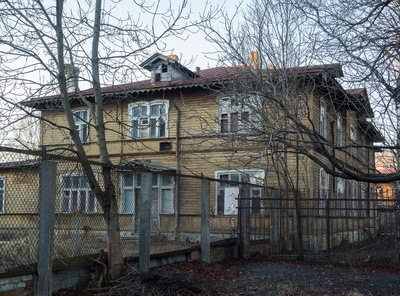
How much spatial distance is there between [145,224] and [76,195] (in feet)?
4.95

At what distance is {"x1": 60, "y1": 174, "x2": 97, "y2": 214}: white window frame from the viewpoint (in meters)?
8.29

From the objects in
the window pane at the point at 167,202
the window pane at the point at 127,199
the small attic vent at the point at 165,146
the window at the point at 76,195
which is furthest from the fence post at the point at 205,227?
the small attic vent at the point at 165,146

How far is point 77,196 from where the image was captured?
8.69 metres

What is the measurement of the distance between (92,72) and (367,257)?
29.9ft

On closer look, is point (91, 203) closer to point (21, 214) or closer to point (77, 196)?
point (77, 196)

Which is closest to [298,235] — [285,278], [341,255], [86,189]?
[341,255]

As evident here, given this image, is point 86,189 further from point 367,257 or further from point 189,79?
point 189,79

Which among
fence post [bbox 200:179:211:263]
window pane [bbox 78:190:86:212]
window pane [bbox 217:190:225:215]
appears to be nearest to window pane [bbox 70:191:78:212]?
window pane [bbox 78:190:86:212]

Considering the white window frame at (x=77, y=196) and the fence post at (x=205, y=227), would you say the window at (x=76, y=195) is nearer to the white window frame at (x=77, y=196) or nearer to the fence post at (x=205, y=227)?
the white window frame at (x=77, y=196)

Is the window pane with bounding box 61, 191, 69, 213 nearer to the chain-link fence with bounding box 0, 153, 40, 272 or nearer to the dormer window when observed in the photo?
the chain-link fence with bounding box 0, 153, 40, 272

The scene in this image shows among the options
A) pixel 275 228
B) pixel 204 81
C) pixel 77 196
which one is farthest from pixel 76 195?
pixel 204 81

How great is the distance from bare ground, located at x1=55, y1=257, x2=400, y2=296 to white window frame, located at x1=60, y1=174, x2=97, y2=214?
1368 mm

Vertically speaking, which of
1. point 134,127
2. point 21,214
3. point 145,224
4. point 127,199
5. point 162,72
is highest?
point 162,72

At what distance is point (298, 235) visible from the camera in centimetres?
1453
